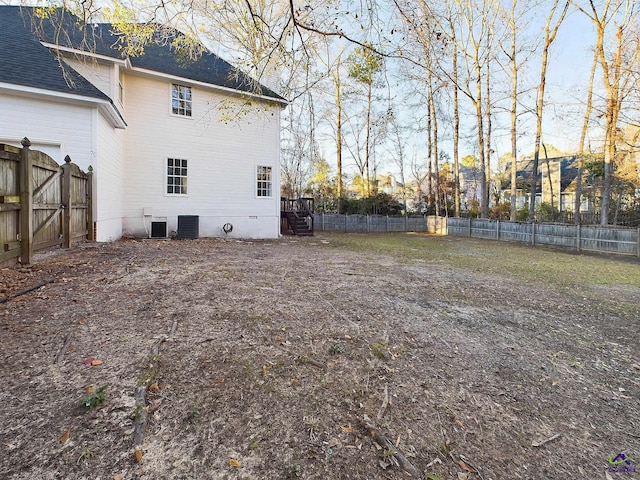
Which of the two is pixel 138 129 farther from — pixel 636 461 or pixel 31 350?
pixel 636 461

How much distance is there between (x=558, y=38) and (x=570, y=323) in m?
17.1

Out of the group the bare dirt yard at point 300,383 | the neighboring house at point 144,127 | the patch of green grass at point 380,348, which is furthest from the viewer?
the neighboring house at point 144,127

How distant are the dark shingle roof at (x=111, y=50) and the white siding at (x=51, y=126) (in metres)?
0.59

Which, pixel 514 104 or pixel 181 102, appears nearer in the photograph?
pixel 181 102

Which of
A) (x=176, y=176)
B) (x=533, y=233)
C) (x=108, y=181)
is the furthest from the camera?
(x=533, y=233)

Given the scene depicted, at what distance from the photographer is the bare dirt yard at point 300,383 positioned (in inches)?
67.0

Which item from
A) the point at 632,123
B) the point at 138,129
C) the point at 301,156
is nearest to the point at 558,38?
the point at 632,123

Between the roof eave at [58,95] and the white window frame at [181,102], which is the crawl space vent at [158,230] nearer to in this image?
the white window frame at [181,102]

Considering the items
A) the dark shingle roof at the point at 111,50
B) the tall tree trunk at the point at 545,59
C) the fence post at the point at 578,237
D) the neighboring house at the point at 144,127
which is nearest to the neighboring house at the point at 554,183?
the tall tree trunk at the point at 545,59

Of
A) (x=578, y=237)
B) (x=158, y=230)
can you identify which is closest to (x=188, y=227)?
(x=158, y=230)

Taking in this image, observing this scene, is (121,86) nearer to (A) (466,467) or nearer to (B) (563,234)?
(A) (466,467)

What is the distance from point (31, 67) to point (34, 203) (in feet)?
16.0

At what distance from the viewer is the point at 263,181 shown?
1319 cm

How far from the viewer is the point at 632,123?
470 inches
